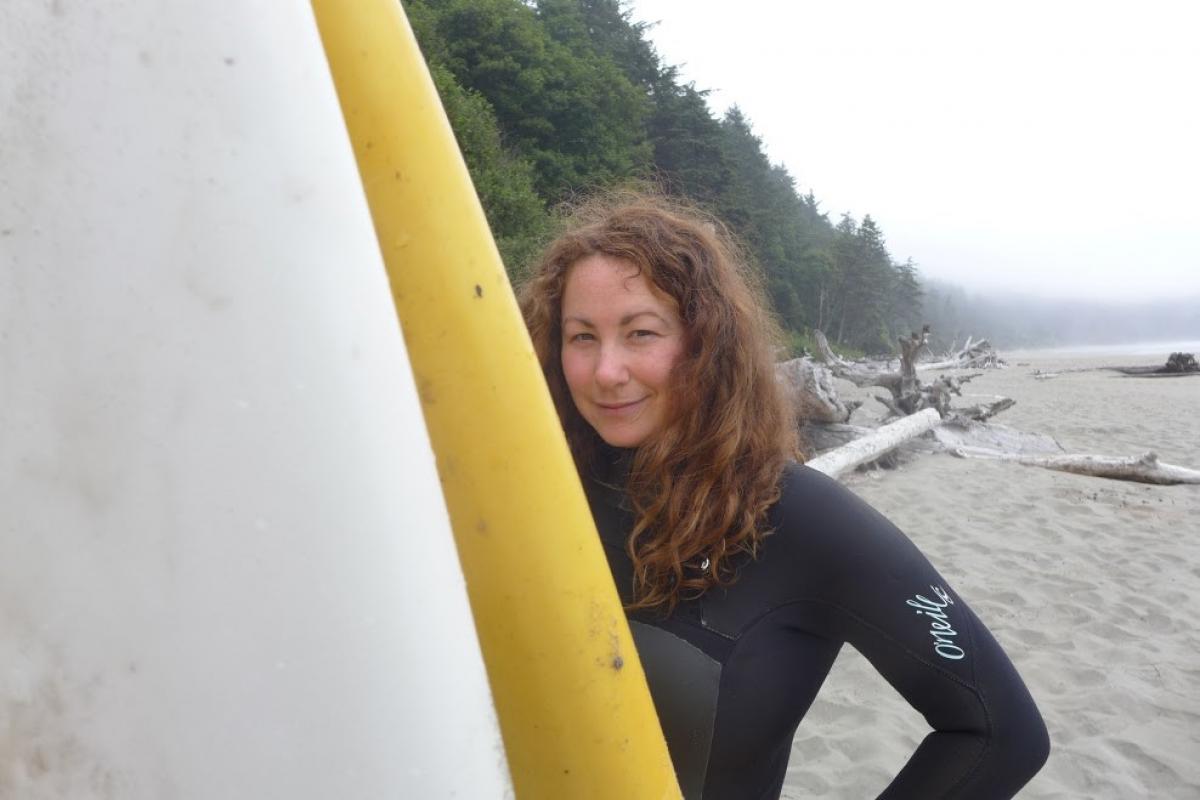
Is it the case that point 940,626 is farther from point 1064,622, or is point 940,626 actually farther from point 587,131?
point 587,131

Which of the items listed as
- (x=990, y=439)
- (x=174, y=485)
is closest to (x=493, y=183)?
(x=990, y=439)

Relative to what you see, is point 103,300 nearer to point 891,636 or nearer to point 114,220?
point 114,220

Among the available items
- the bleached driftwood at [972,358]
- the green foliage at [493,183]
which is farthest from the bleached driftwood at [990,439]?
the bleached driftwood at [972,358]

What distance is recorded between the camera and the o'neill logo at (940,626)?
1.10 m

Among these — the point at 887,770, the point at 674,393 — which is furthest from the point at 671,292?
the point at 887,770

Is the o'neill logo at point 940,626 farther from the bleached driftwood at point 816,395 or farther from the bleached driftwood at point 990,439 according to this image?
the bleached driftwood at point 990,439

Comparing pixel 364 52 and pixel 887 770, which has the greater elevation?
pixel 364 52

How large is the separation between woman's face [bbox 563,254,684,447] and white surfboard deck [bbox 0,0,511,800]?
696mm

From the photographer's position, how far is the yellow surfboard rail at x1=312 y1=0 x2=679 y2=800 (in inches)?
25.3

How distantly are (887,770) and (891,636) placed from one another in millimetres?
2123

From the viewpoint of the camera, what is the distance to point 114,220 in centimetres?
50

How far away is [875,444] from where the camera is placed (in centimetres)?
698

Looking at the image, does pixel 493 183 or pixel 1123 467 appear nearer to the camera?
pixel 1123 467

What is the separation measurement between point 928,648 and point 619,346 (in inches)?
27.6
